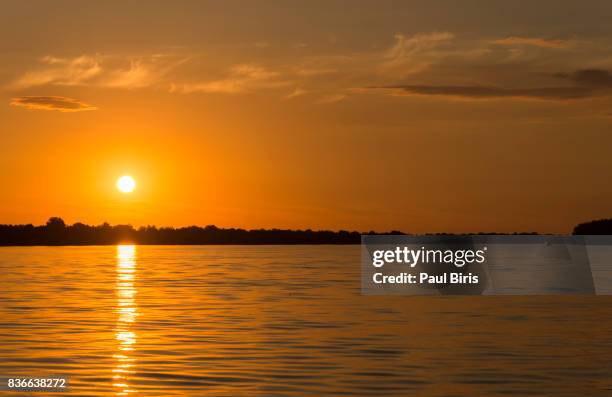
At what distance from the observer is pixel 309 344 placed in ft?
136

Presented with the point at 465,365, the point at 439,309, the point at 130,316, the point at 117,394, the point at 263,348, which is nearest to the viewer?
the point at 117,394

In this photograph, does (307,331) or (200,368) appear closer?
(200,368)

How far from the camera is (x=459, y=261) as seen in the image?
130 m

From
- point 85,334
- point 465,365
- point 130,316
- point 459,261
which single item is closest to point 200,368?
point 465,365

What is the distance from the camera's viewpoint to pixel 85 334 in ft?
147

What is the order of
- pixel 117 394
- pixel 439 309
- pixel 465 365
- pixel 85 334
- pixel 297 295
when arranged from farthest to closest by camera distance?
pixel 297 295 < pixel 439 309 < pixel 85 334 < pixel 465 365 < pixel 117 394

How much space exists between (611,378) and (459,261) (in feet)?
319

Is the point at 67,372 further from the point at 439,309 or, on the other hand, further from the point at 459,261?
the point at 459,261

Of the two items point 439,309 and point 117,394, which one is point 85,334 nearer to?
point 117,394

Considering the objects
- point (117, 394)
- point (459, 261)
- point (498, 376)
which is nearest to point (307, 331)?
point (498, 376)

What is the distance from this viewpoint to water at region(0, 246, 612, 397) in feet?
104

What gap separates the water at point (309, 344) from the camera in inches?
1242

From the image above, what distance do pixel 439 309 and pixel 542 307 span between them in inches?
264

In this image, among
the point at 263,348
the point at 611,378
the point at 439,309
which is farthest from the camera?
the point at 439,309
